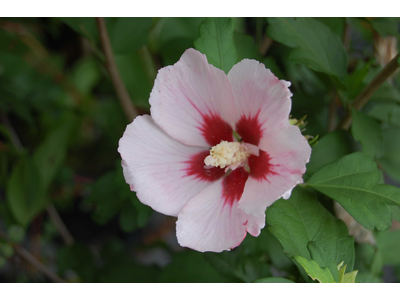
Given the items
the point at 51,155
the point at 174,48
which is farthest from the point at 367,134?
the point at 51,155

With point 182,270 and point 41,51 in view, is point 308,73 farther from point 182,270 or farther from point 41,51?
point 41,51

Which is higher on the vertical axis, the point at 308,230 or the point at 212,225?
the point at 212,225

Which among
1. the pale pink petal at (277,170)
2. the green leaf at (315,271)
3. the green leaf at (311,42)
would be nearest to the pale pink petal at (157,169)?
the pale pink petal at (277,170)

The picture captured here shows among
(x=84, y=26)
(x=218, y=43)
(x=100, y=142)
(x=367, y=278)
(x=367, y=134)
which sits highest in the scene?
(x=84, y=26)

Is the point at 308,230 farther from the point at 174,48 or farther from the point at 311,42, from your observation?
the point at 174,48

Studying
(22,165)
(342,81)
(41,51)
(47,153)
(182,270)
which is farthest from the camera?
(41,51)

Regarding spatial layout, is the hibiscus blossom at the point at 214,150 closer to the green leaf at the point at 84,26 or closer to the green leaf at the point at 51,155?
the green leaf at the point at 84,26

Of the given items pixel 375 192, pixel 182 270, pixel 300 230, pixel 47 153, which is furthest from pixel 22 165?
pixel 375 192

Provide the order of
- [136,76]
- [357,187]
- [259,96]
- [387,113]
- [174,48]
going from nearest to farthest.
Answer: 1. [259,96]
2. [357,187]
3. [387,113]
4. [174,48]
5. [136,76]
